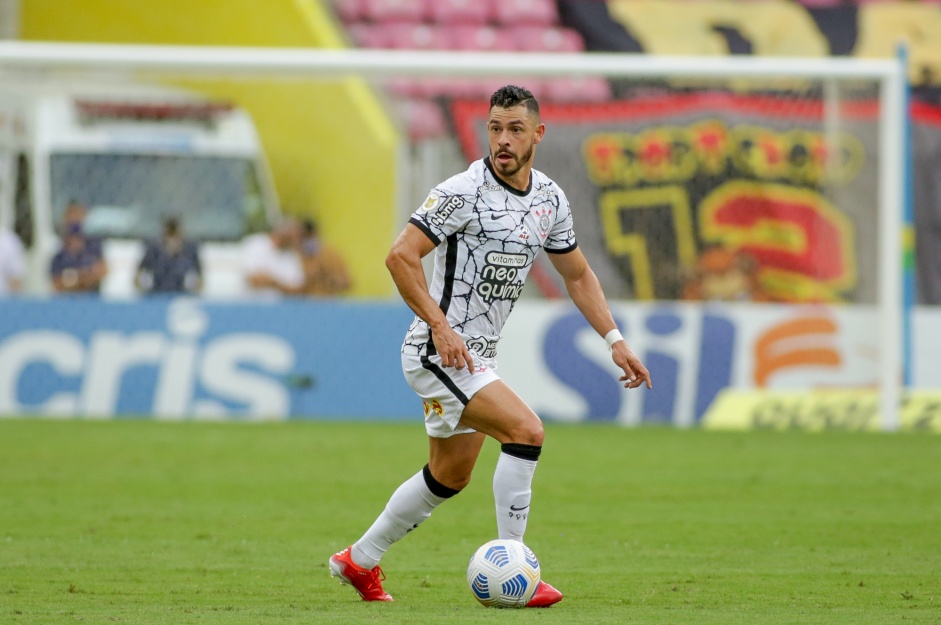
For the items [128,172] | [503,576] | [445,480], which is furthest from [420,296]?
[128,172]

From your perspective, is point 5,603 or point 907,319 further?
point 907,319

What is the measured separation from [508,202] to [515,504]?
1.27 meters

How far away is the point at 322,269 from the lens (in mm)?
16875

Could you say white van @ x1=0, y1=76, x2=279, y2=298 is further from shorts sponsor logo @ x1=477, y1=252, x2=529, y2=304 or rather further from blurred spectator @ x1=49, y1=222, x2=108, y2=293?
shorts sponsor logo @ x1=477, y1=252, x2=529, y2=304

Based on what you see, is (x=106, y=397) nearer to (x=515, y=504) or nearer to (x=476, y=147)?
(x=476, y=147)

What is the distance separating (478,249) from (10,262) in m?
11.2

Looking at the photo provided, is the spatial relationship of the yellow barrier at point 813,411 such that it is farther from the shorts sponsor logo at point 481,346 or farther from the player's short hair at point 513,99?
A: the player's short hair at point 513,99

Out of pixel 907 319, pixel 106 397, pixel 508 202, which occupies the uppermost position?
pixel 508 202

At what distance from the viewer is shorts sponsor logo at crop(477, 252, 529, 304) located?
638 centimetres

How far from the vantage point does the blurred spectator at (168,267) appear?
1634 centimetres

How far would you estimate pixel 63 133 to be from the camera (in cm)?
1767

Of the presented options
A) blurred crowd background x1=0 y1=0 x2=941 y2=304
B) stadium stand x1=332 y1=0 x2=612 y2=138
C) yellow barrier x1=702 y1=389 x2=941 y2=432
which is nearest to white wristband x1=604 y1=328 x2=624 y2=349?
yellow barrier x1=702 y1=389 x2=941 y2=432

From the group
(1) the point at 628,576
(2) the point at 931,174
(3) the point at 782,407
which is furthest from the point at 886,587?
(2) the point at 931,174

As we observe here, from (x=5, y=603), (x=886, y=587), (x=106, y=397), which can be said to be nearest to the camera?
(x=5, y=603)
